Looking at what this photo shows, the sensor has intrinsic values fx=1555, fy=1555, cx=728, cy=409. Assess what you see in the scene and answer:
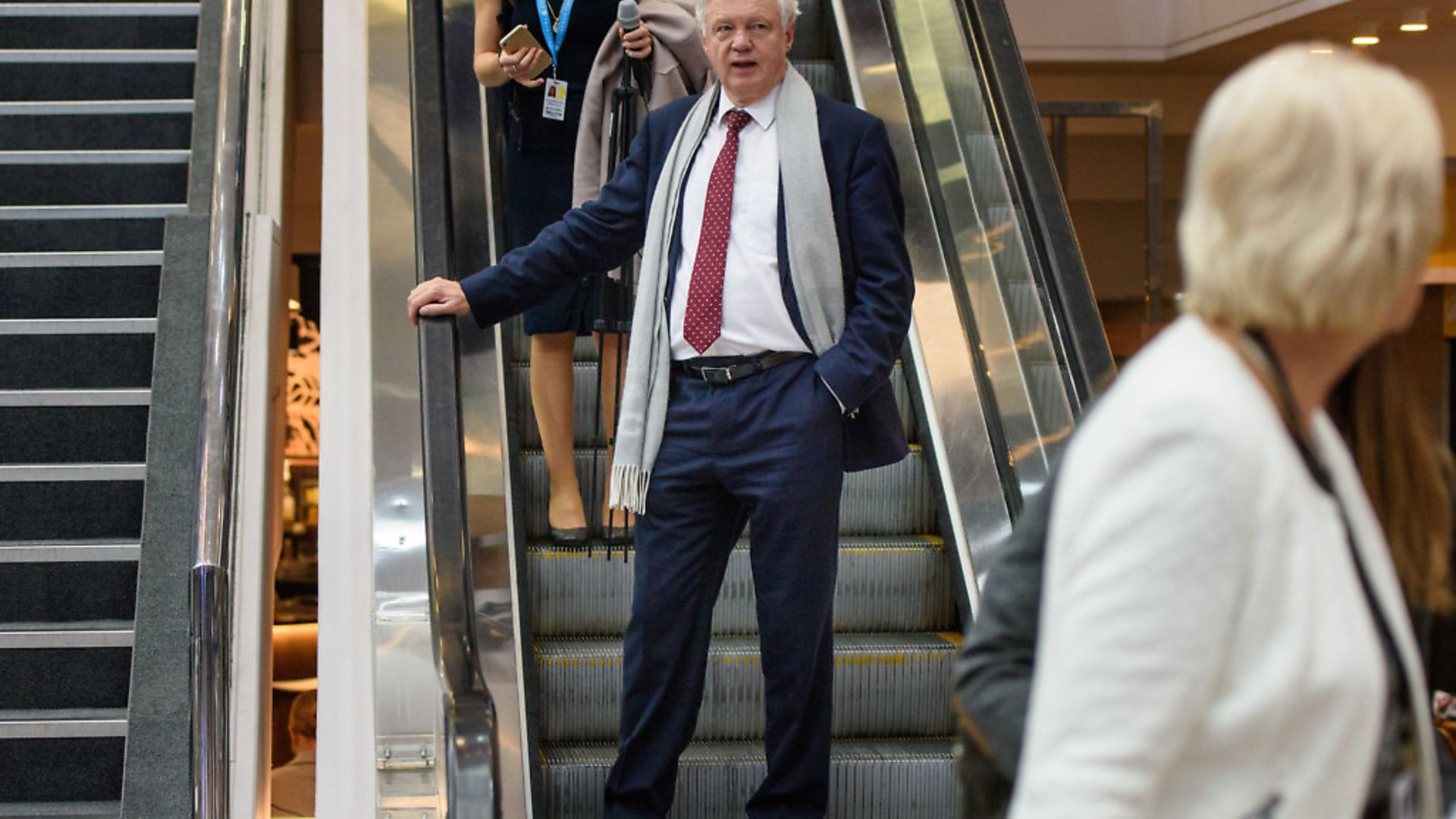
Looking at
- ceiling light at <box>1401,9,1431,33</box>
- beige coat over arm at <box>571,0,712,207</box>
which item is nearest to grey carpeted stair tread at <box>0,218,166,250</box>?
beige coat over arm at <box>571,0,712,207</box>

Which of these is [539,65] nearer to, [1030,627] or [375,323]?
[375,323]

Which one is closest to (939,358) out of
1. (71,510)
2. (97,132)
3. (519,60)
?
(519,60)

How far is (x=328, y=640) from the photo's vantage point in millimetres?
3363

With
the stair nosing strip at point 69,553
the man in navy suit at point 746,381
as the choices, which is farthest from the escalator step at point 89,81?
the man in navy suit at point 746,381

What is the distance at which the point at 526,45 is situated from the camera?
12.2 feet

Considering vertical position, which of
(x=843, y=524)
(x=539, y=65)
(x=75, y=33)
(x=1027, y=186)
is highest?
(x=75, y=33)

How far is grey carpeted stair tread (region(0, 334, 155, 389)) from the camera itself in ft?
16.1

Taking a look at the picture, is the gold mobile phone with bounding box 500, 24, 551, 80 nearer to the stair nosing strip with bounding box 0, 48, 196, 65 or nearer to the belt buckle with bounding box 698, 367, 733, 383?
the belt buckle with bounding box 698, 367, 733, 383

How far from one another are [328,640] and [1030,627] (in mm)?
2386

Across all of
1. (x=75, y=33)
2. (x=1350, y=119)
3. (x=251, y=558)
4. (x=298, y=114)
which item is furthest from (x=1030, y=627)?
(x=298, y=114)

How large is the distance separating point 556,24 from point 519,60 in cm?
24

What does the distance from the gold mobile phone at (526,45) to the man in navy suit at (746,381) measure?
0.76 meters

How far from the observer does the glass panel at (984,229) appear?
3775 mm

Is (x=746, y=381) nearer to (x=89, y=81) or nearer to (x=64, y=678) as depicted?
(x=64, y=678)
